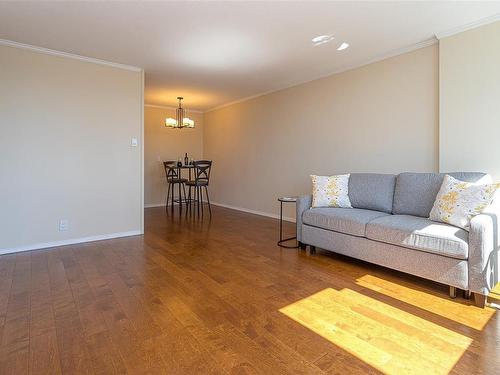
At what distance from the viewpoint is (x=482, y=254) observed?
6.51 ft

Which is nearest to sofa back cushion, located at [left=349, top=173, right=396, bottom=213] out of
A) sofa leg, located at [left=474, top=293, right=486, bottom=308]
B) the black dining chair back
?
sofa leg, located at [left=474, top=293, right=486, bottom=308]

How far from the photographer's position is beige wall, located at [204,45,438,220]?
3.28 m

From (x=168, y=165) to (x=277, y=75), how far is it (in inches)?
126

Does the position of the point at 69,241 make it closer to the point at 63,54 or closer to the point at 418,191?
the point at 63,54

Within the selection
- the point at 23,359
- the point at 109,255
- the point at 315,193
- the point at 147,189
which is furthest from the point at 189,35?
the point at 147,189

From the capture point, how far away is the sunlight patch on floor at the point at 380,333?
57.6 inches

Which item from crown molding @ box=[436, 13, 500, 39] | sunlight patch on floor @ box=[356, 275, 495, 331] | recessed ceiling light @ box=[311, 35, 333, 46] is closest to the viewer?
sunlight patch on floor @ box=[356, 275, 495, 331]

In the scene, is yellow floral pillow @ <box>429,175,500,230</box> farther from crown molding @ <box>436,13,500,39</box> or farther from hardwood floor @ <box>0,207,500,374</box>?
crown molding @ <box>436,13,500,39</box>

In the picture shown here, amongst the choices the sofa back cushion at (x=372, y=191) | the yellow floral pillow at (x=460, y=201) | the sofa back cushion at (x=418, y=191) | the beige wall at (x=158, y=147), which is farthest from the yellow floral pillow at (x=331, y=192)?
the beige wall at (x=158, y=147)

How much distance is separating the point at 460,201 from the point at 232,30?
8.40 feet

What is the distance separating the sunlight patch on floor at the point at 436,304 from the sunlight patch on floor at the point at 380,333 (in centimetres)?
20

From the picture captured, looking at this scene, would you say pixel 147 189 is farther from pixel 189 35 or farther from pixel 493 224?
pixel 493 224

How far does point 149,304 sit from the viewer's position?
81.0 inches

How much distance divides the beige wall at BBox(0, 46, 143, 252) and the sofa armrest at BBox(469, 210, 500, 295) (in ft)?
12.4
